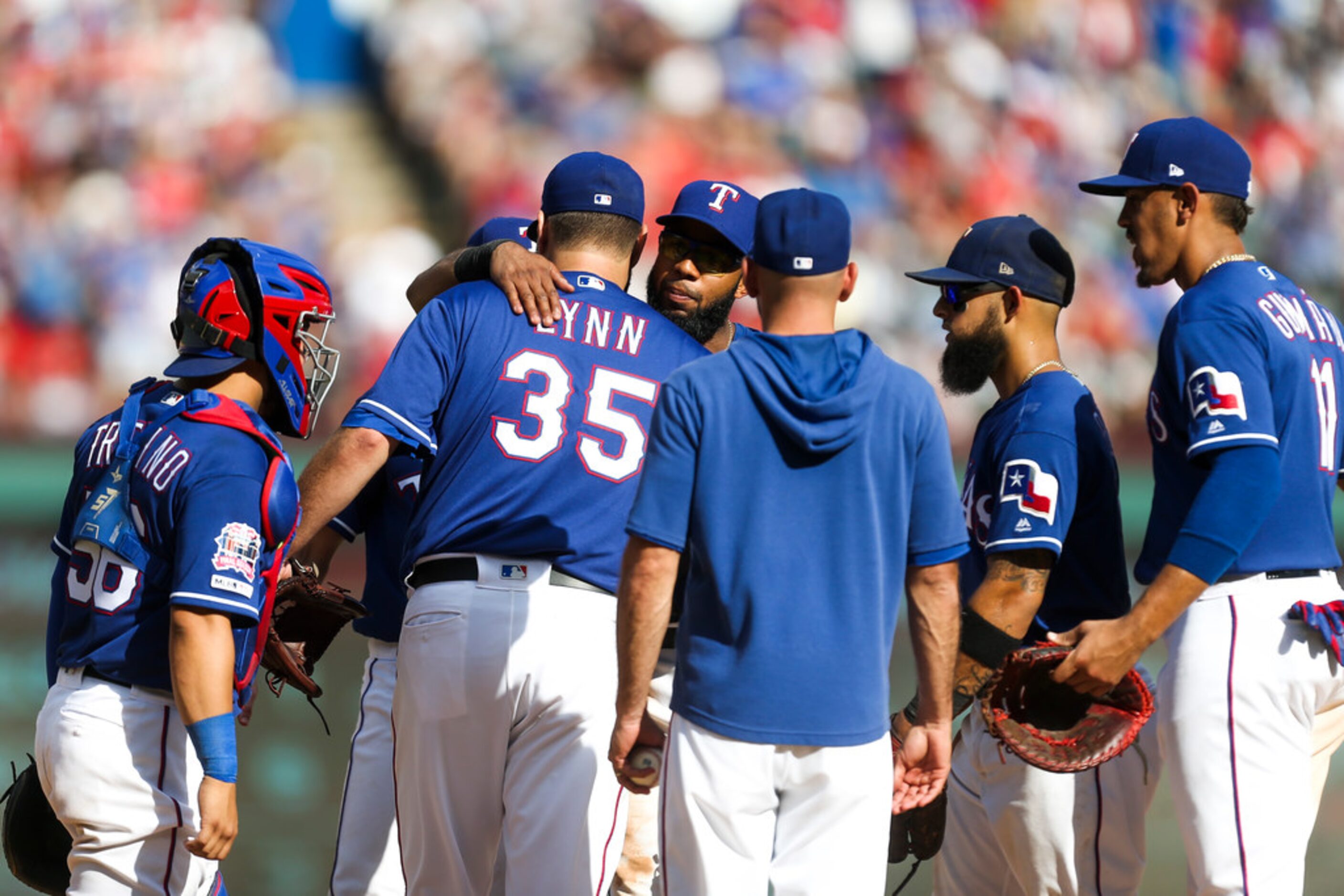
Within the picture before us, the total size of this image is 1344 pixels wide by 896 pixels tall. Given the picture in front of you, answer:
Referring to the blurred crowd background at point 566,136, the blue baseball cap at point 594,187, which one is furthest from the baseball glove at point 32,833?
the blurred crowd background at point 566,136

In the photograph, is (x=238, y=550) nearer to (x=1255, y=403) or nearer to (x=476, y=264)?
(x=476, y=264)

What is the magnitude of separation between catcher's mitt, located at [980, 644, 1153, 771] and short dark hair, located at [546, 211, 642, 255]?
1.50m

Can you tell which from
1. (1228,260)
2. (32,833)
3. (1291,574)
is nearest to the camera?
(32,833)

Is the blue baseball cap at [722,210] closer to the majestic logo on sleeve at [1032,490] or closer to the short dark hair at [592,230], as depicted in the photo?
the short dark hair at [592,230]

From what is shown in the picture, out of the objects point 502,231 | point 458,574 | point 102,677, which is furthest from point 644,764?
point 502,231

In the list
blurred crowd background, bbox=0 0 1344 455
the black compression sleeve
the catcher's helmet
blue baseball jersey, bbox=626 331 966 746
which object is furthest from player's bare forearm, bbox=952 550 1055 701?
blurred crowd background, bbox=0 0 1344 455

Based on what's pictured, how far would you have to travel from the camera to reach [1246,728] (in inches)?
125

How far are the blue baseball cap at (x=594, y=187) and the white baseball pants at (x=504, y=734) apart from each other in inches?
38.3

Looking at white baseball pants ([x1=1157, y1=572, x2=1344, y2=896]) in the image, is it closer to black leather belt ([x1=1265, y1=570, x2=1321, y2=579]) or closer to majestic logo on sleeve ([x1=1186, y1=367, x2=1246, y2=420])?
black leather belt ([x1=1265, y1=570, x2=1321, y2=579])

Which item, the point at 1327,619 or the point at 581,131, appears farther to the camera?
the point at 581,131

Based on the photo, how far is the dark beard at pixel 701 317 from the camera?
427 cm

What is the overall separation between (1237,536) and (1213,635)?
0.89ft

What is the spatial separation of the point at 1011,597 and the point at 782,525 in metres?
1.12

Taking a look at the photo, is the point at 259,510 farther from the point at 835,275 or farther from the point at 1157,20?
the point at 1157,20
